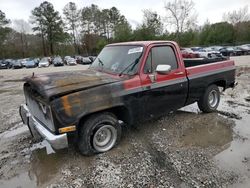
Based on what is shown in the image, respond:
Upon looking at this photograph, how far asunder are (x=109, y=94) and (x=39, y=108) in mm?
1249

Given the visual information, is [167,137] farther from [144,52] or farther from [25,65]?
[25,65]

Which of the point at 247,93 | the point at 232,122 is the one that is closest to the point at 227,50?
the point at 247,93

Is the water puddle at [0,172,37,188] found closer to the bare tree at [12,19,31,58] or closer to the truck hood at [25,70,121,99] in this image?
the truck hood at [25,70,121,99]

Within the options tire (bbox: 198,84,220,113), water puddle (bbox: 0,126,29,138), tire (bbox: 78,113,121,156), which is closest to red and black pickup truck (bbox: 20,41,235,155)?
tire (bbox: 78,113,121,156)

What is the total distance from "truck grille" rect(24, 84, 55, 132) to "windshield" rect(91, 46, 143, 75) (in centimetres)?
152

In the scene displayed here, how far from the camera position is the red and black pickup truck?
3.57 meters

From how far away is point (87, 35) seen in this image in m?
59.7

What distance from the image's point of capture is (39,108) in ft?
13.0

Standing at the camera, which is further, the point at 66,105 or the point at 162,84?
the point at 162,84

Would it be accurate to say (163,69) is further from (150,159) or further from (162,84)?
(150,159)

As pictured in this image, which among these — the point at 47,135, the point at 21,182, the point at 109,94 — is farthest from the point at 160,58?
the point at 21,182

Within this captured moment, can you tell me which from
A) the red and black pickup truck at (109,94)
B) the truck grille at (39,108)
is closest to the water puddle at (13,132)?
the red and black pickup truck at (109,94)

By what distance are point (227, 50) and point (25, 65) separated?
31100 millimetres

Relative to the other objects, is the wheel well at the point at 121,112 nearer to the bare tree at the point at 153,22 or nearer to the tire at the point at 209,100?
the tire at the point at 209,100
